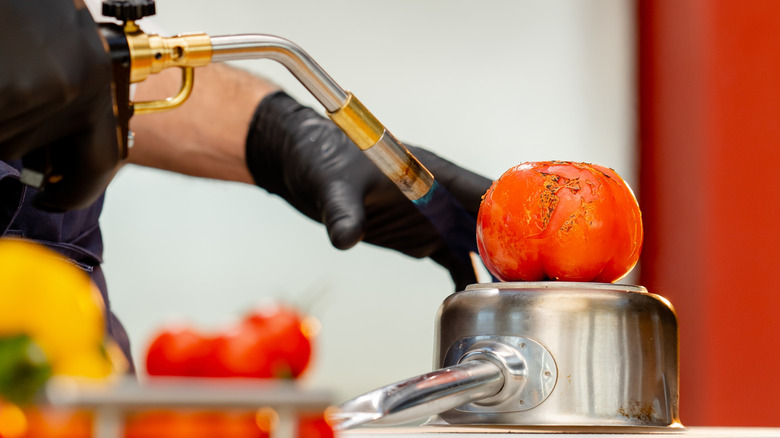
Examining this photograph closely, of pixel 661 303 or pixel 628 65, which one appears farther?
pixel 628 65

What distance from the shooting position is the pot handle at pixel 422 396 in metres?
0.39

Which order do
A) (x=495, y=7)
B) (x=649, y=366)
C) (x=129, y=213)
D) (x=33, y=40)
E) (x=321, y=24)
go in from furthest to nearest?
1. (x=495, y=7)
2. (x=321, y=24)
3. (x=129, y=213)
4. (x=649, y=366)
5. (x=33, y=40)

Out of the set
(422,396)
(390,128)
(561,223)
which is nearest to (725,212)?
(390,128)

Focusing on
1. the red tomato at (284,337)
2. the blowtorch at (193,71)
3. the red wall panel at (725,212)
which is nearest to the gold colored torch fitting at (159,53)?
the blowtorch at (193,71)

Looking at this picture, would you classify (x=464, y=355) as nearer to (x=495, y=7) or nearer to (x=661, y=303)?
(x=661, y=303)

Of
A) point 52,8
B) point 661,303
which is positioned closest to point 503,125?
point 661,303

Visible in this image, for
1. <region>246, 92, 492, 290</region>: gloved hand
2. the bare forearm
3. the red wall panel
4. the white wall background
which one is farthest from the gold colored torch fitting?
the red wall panel

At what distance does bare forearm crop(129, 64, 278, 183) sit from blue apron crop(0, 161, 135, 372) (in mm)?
200

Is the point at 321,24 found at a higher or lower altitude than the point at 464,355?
higher

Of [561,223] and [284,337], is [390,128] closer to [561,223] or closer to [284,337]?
[561,223]

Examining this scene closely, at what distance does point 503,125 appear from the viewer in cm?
147

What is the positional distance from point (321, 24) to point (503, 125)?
34 centimetres

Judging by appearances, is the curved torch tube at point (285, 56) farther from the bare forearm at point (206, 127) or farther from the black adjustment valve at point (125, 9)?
the bare forearm at point (206, 127)

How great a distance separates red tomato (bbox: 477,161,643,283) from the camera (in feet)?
1.85
